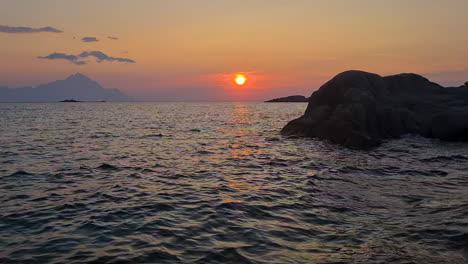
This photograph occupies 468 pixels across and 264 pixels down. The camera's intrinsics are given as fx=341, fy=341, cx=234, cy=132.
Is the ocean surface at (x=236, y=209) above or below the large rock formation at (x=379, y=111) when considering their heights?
below

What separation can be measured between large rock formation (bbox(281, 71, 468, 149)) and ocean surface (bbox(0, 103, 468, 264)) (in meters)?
6.24

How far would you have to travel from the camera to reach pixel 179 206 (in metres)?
10.3

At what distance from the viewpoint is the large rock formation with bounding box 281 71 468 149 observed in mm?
24750

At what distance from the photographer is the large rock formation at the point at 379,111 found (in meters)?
24.8

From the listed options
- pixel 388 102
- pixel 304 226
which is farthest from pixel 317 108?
pixel 304 226

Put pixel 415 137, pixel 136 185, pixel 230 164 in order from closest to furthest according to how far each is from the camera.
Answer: pixel 136 185, pixel 230 164, pixel 415 137

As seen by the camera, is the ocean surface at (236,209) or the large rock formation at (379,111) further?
the large rock formation at (379,111)

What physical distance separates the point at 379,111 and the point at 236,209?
2155 centimetres

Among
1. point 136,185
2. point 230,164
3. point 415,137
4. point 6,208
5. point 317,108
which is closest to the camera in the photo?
point 6,208

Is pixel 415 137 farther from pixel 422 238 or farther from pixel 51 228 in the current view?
pixel 51 228

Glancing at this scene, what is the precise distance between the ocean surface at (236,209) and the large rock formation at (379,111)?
6.24 m

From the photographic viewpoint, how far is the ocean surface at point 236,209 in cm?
705

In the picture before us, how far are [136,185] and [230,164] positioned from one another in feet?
19.3

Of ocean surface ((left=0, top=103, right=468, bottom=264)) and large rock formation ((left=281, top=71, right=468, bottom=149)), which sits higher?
large rock formation ((left=281, top=71, right=468, bottom=149))
